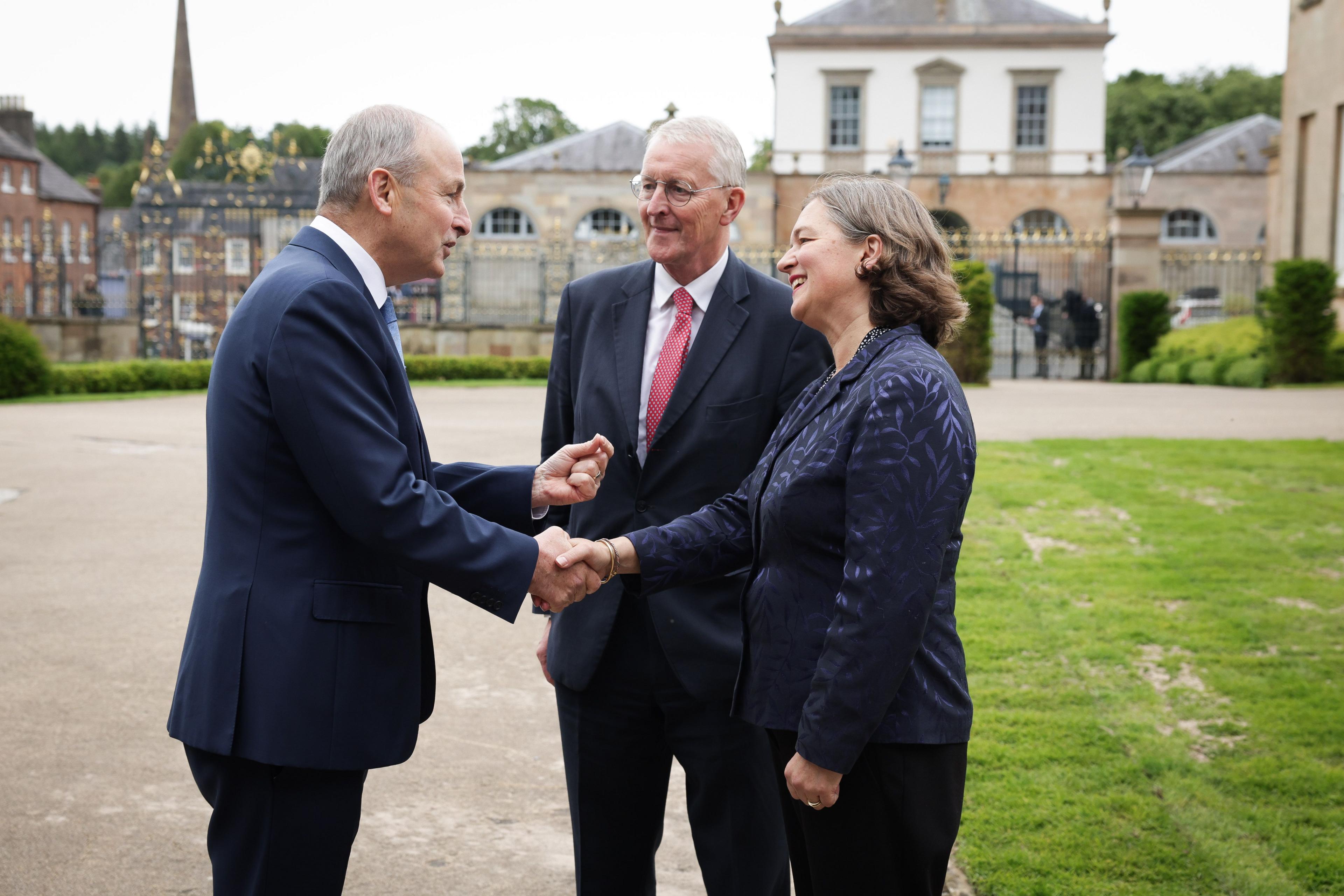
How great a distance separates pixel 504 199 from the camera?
1505 inches

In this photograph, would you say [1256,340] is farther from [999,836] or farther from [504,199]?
[504,199]

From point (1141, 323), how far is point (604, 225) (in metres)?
19.0

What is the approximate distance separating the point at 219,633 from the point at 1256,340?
2221 centimetres

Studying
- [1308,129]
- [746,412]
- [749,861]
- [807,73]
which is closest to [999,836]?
[749,861]

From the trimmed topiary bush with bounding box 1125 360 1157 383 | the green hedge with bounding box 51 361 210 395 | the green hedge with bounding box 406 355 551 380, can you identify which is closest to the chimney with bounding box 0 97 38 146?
the green hedge with bounding box 51 361 210 395

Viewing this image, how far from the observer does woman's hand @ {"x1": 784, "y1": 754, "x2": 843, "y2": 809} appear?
2.37 meters

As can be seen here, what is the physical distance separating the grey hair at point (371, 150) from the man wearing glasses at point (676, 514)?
0.85 meters

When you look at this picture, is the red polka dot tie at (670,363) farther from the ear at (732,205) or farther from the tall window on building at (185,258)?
the tall window on building at (185,258)

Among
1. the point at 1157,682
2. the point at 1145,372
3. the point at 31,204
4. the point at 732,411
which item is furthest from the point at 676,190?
the point at 31,204

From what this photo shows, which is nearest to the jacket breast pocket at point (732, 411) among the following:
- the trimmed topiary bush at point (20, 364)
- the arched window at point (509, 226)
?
the trimmed topiary bush at point (20, 364)

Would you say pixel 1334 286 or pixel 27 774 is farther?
pixel 1334 286

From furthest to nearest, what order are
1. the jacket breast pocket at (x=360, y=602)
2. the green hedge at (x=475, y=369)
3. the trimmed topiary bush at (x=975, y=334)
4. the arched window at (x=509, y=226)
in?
the arched window at (x=509, y=226), the green hedge at (x=475, y=369), the trimmed topiary bush at (x=975, y=334), the jacket breast pocket at (x=360, y=602)

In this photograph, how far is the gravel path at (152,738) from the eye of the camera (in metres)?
3.93

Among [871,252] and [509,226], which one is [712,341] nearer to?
[871,252]
